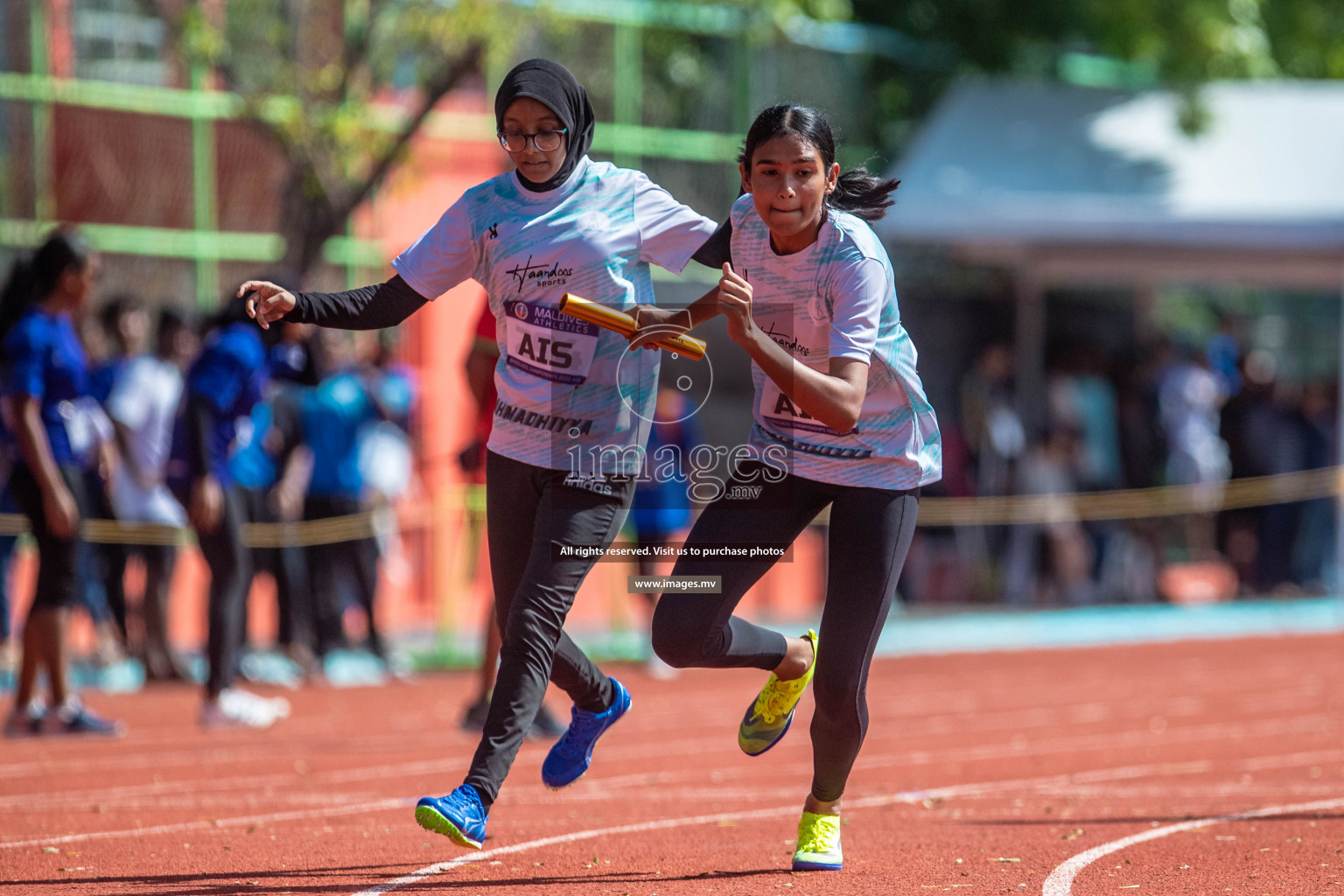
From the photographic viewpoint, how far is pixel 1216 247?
1700 cm

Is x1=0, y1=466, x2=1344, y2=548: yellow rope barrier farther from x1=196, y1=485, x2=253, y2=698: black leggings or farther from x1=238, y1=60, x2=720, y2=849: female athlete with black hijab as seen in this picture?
x1=238, y1=60, x2=720, y2=849: female athlete with black hijab

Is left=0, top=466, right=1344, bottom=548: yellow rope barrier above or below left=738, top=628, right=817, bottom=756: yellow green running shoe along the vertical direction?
below

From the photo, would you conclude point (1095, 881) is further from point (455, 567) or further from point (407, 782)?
point (455, 567)

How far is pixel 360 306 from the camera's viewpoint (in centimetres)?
534

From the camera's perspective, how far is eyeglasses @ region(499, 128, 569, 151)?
17.1ft

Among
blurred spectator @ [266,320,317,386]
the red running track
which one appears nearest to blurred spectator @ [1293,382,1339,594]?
the red running track

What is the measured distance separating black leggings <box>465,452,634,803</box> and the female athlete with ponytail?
294 millimetres

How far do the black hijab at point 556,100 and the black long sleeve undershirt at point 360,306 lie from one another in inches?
18.9

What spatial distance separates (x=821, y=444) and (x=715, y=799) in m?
2.65

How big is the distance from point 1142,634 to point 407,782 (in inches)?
372

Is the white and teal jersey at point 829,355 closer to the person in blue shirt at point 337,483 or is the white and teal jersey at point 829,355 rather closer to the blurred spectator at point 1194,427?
the person in blue shirt at point 337,483

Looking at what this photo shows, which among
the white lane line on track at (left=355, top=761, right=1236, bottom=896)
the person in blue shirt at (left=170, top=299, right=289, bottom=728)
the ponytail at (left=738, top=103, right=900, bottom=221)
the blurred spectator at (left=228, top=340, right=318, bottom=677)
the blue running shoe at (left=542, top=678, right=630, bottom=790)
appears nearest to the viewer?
the ponytail at (left=738, top=103, right=900, bottom=221)

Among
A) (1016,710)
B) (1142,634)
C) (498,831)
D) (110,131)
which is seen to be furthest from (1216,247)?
(498,831)

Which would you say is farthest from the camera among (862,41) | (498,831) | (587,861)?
(862,41)
